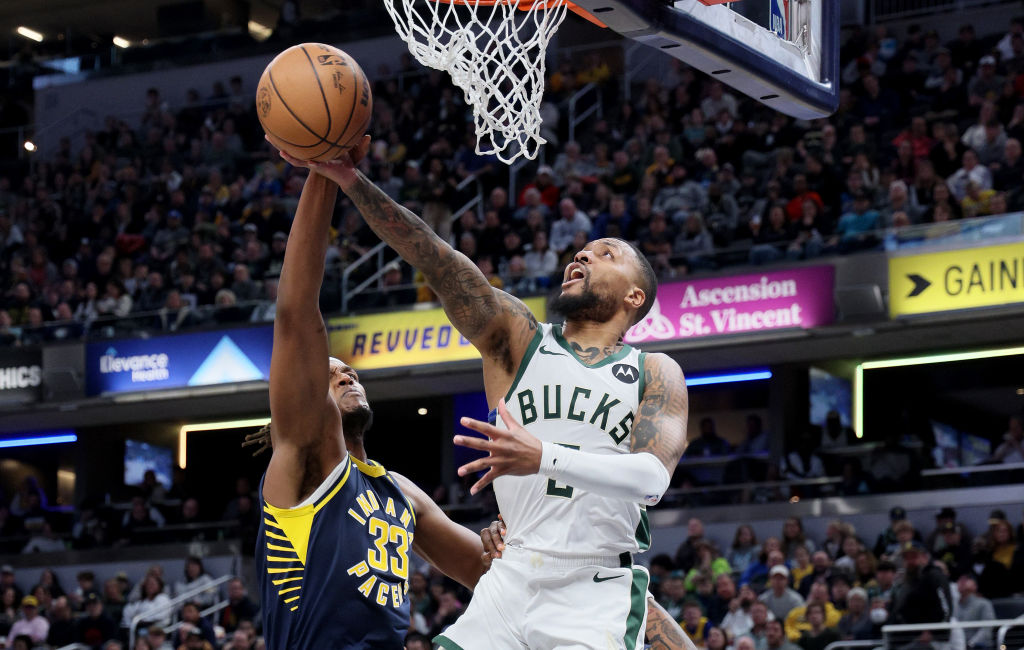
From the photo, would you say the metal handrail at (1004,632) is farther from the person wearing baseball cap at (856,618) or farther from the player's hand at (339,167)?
the player's hand at (339,167)

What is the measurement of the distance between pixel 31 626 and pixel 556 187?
7.59m

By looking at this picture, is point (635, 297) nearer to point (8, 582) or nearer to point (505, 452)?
point (505, 452)

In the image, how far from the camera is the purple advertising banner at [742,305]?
14227mm

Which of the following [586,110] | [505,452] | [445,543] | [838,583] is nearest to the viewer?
[505,452]

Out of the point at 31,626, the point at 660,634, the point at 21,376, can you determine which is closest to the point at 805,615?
the point at 660,634

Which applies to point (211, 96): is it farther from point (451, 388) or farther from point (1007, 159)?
point (1007, 159)

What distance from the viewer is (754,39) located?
5691 millimetres

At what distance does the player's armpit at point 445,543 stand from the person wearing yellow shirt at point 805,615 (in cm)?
674

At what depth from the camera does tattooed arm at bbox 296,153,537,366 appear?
434cm

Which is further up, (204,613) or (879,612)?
(879,612)

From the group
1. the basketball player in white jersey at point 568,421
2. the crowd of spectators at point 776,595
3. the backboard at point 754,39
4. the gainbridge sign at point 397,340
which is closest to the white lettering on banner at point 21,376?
the crowd of spectators at point 776,595

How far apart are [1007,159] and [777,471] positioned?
3970mm

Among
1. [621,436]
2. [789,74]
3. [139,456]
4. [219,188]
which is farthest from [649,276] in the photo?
[139,456]

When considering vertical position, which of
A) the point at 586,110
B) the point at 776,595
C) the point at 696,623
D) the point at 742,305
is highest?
the point at 586,110
